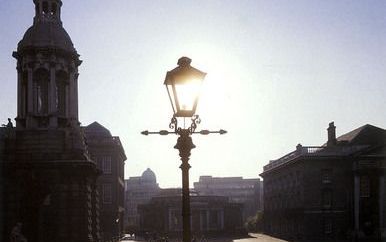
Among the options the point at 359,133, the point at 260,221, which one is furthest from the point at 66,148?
the point at 260,221

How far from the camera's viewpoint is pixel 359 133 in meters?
66.6

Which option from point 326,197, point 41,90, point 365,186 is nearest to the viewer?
point 41,90

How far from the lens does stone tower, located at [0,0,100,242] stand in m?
32.0

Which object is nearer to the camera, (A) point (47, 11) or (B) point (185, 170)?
(B) point (185, 170)

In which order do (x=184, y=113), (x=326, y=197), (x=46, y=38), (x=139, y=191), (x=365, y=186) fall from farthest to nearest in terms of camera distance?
(x=139, y=191), (x=326, y=197), (x=365, y=186), (x=46, y=38), (x=184, y=113)

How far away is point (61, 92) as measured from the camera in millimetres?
34875

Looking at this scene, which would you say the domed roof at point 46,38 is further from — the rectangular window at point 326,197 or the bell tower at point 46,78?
the rectangular window at point 326,197

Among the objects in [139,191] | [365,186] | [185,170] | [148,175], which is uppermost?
[185,170]

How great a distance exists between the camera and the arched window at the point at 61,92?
34.7m

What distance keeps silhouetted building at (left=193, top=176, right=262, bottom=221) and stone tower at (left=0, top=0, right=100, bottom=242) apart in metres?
124

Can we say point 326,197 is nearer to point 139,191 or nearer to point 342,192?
point 342,192

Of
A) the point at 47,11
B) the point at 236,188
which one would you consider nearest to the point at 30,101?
the point at 47,11

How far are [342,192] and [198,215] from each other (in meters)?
22.4

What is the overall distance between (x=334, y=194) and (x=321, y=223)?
131 inches
